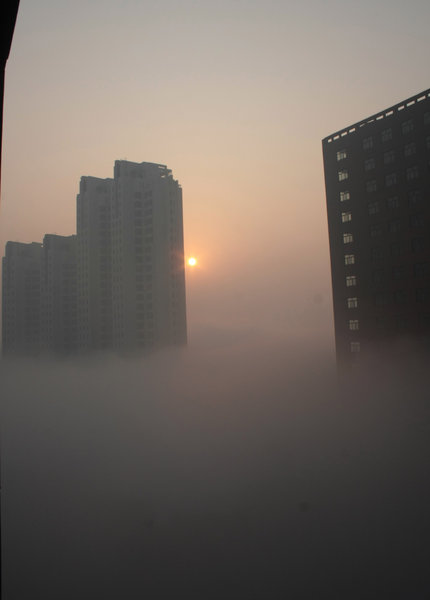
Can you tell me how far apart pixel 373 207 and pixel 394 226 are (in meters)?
3.04

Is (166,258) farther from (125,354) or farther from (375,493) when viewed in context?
(375,493)

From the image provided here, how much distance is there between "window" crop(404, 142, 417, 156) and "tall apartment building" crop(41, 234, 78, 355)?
62.7 meters

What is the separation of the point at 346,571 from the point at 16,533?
33.0m

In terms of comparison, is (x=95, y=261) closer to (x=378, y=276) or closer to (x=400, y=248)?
(x=378, y=276)

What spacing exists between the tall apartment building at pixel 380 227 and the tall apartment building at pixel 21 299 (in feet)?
A: 221

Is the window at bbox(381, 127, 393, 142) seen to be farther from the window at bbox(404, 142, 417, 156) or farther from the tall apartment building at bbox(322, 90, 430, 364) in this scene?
the window at bbox(404, 142, 417, 156)

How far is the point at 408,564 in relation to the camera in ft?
92.5

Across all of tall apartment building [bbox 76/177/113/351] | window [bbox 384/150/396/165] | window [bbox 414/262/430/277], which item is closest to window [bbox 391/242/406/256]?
window [bbox 414/262/430/277]

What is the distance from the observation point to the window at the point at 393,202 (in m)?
40.1

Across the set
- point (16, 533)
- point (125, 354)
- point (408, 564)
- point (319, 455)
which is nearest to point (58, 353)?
point (125, 354)

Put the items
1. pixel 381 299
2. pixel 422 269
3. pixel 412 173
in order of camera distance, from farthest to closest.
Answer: pixel 381 299 < pixel 412 173 < pixel 422 269

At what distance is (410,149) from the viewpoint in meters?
38.9

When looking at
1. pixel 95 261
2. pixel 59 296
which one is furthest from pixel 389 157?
pixel 59 296

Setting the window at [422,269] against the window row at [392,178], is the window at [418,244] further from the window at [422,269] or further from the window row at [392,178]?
the window row at [392,178]
